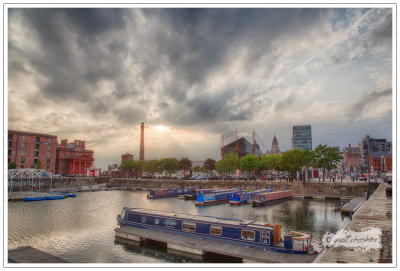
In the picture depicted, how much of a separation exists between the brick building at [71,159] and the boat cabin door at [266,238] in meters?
124

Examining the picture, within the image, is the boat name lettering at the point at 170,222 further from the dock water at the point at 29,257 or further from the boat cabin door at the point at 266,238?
the dock water at the point at 29,257

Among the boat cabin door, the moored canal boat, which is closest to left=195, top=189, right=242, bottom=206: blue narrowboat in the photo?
the moored canal boat

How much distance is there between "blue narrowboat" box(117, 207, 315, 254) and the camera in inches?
641

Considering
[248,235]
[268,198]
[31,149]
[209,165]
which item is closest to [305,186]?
[268,198]

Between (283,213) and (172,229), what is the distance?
20826 millimetres

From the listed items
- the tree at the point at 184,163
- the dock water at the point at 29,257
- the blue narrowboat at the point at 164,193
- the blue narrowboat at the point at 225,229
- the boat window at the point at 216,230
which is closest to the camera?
the dock water at the point at 29,257

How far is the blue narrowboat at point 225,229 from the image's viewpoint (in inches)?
641

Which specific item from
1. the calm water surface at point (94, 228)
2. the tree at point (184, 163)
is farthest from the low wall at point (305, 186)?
the tree at point (184, 163)

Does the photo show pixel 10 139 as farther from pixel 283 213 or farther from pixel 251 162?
pixel 283 213

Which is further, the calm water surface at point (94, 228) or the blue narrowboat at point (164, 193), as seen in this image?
the blue narrowboat at point (164, 193)

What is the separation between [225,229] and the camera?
760 inches

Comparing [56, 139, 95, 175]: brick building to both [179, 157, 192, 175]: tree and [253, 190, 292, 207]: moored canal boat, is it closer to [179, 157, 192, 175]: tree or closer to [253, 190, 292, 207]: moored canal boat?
[179, 157, 192, 175]: tree

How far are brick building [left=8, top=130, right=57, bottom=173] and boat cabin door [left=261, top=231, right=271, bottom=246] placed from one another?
101941 millimetres
